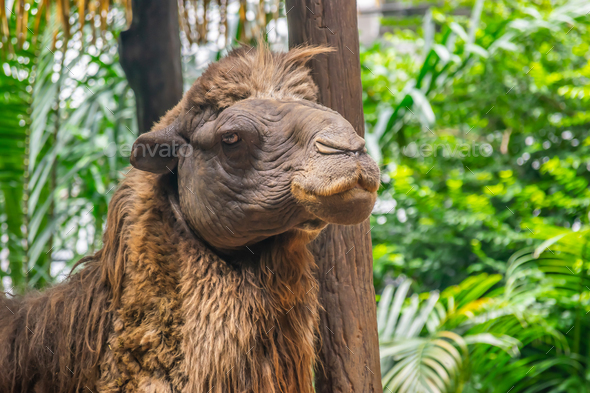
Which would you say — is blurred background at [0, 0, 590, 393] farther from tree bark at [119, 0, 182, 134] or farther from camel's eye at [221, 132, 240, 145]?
camel's eye at [221, 132, 240, 145]

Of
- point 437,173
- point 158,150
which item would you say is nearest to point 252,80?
point 158,150

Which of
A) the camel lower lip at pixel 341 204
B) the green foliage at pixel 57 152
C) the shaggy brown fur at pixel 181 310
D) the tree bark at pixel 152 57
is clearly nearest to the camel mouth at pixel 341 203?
the camel lower lip at pixel 341 204

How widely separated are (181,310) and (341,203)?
59cm

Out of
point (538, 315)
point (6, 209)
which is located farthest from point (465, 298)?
point (6, 209)

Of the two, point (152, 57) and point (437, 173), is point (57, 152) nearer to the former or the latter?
point (152, 57)

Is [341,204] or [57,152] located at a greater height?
[57,152]

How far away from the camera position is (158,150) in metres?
1.55

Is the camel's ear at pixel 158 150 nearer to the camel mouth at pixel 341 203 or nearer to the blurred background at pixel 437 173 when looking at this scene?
the camel mouth at pixel 341 203

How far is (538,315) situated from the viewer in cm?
371

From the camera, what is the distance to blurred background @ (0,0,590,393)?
3.29 m

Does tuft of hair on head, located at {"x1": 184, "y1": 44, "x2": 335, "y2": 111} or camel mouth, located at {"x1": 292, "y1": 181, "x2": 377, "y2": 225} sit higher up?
tuft of hair on head, located at {"x1": 184, "y1": 44, "x2": 335, "y2": 111}

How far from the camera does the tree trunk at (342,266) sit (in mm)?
1833

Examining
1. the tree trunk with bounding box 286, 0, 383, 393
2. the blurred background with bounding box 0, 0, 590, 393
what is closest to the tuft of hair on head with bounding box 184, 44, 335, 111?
the tree trunk with bounding box 286, 0, 383, 393

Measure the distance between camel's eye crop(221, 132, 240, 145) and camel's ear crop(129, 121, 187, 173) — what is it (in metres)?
0.23
